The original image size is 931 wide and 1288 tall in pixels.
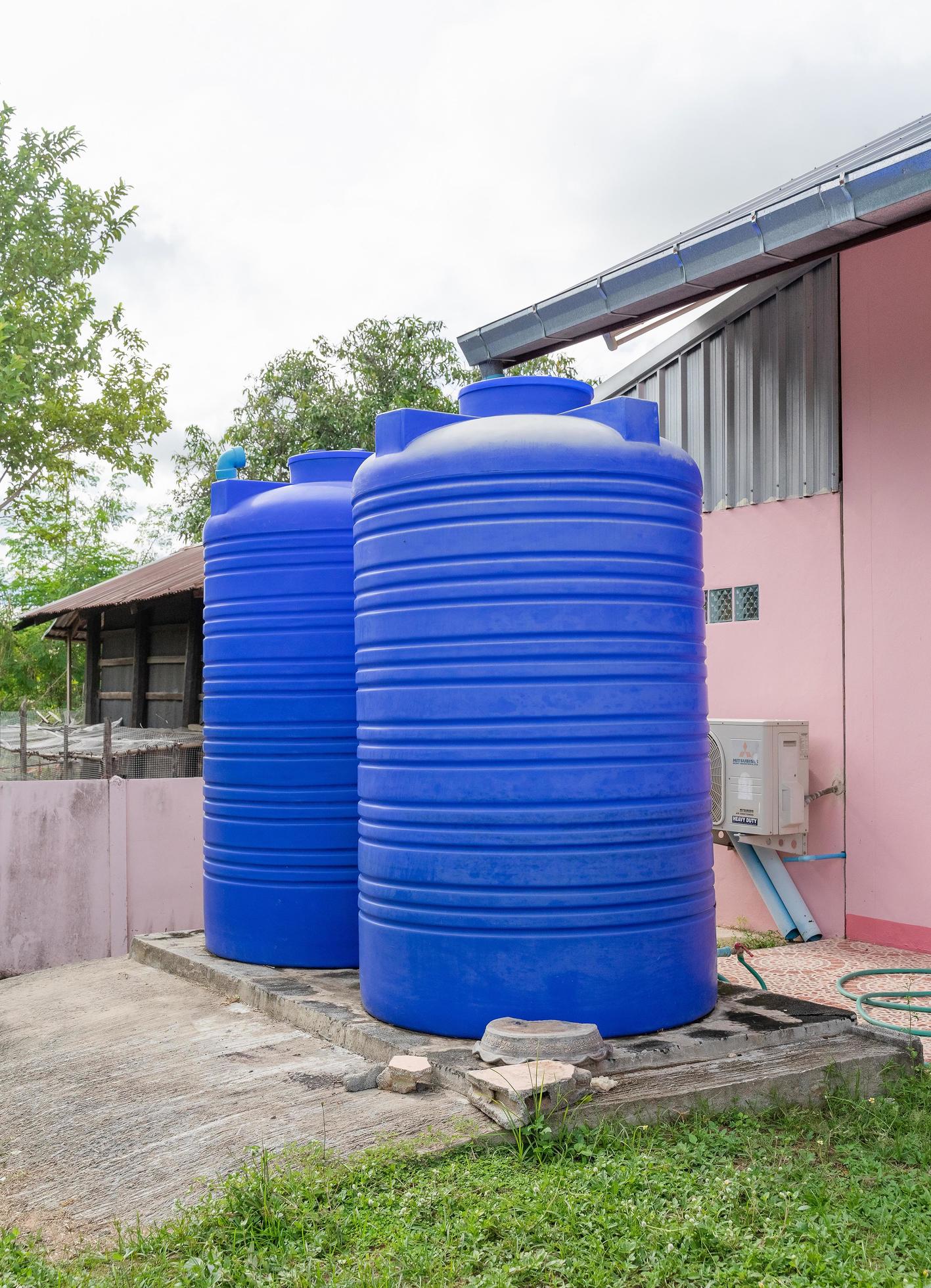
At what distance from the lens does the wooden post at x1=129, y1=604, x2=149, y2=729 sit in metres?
15.2

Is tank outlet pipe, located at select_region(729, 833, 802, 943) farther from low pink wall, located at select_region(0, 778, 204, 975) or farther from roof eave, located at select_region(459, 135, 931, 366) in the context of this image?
low pink wall, located at select_region(0, 778, 204, 975)

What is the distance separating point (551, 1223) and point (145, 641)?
43.6 feet

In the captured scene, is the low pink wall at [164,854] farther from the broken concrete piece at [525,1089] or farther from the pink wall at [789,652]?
the broken concrete piece at [525,1089]

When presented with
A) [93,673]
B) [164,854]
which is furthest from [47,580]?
[164,854]

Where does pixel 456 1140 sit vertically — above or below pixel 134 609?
below

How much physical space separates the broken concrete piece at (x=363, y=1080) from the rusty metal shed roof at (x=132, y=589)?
8.63 meters

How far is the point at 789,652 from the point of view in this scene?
317 inches

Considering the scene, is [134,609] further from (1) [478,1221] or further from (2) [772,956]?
(1) [478,1221]

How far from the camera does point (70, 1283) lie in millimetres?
2777

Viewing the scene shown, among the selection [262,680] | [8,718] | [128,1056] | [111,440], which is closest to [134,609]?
[111,440]

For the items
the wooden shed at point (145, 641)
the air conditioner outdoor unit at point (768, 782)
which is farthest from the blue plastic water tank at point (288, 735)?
the wooden shed at point (145, 641)

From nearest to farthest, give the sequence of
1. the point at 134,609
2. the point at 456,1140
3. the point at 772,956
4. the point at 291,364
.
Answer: the point at 456,1140 → the point at 772,956 → the point at 134,609 → the point at 291,364

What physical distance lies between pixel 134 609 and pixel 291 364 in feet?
17.2

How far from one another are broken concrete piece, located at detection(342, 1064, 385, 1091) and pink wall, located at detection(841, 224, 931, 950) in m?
4.40
